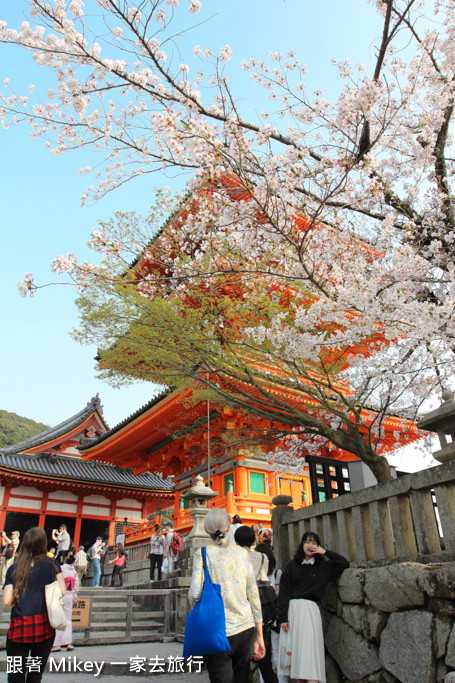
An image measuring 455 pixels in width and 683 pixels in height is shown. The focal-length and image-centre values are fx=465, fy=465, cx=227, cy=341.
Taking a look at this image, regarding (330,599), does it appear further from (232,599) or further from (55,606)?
(55,606)

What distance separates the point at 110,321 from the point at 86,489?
50.2 feet

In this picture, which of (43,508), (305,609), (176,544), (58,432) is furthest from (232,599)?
(58,432)

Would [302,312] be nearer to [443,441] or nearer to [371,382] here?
[371,382]

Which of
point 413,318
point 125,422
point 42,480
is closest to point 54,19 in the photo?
point 413,318

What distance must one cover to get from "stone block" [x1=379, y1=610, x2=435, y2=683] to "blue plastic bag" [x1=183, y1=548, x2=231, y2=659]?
1.44 m

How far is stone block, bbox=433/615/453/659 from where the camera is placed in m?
3.09

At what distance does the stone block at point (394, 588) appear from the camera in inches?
133

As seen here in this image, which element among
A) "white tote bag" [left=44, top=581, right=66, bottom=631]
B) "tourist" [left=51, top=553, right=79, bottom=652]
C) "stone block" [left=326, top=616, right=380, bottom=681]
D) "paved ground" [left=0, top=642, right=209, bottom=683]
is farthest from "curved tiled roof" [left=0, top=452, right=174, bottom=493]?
"stone block" [left=326, top=616, right=380, bottom=681]

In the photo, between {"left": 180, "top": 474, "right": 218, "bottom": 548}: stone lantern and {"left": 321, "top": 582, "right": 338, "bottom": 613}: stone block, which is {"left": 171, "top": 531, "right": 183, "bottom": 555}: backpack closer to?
{"left": 180, "top": 474, "right": 218, "bottom": 548}: stone lantern

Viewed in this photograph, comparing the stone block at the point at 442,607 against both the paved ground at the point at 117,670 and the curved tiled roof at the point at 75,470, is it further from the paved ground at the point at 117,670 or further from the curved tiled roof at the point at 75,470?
the curved tiled roof at the point at 75,470

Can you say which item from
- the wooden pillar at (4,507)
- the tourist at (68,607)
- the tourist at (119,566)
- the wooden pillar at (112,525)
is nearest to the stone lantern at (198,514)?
the tourist at (68,607)

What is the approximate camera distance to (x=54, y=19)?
192 inches

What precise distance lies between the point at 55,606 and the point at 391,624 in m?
2.51

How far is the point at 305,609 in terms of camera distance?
156 inches
